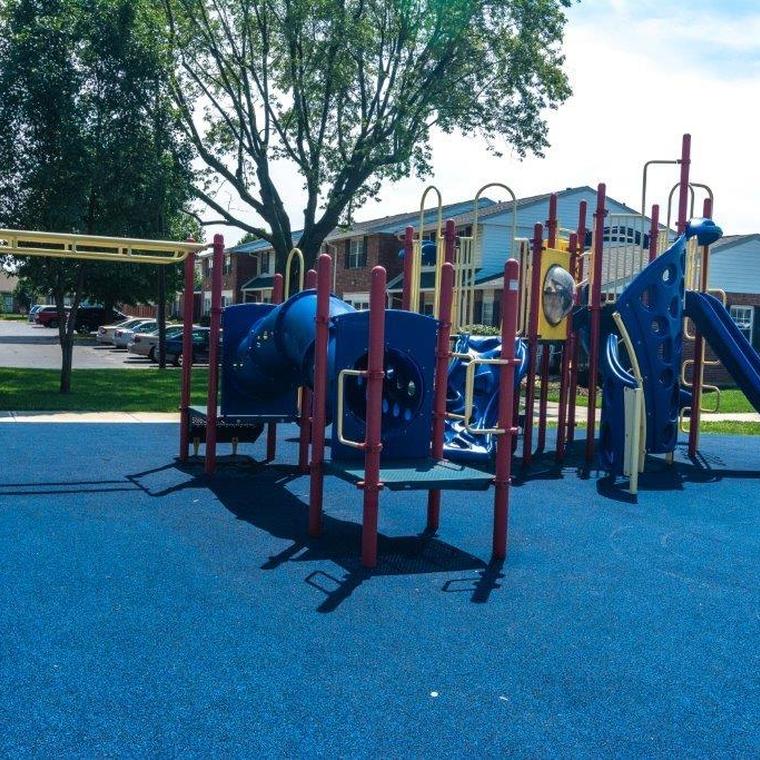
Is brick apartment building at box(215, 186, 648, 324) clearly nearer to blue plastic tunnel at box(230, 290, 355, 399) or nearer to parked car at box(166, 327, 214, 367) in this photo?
parked car at box(166, 327, 214, 367)

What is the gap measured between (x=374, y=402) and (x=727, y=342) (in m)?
7.07

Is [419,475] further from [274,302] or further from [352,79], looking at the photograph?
[352,79]

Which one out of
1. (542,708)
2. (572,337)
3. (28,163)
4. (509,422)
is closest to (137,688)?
(542,708)

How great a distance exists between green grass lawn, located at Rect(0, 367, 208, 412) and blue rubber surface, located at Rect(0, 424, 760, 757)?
23.3 ft

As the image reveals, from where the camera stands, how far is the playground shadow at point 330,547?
657 cm

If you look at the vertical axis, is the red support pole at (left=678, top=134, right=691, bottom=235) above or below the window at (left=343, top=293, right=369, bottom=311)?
above

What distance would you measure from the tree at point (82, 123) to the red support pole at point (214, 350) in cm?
861

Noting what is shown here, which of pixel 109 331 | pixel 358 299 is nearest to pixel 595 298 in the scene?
pixel 358 299

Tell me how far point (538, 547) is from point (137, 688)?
3.97 meters

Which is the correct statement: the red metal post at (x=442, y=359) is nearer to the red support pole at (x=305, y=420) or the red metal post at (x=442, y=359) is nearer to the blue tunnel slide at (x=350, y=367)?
the blue tunnel slide at (x=350, y=367)

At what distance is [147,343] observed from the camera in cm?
3356

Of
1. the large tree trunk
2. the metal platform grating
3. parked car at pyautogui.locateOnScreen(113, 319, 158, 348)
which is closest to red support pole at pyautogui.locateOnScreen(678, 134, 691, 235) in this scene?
the metal platform grating

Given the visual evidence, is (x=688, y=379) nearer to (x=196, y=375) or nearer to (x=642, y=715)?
(x=196, y=375)

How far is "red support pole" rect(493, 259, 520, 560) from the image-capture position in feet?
23.1
